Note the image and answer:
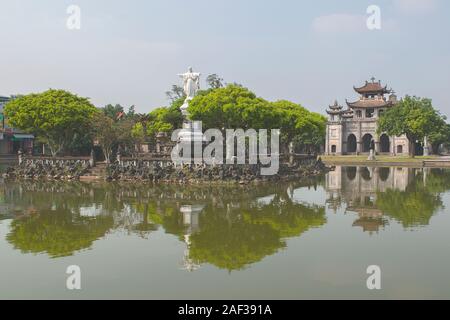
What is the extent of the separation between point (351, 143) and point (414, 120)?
24.1 metres

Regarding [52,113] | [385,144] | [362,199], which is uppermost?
[52,113]

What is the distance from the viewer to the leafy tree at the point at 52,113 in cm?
3997

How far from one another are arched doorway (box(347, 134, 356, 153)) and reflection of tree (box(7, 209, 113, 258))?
71.9 metres

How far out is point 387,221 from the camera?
17.6 meters

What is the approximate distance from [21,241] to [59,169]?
24.0 meters

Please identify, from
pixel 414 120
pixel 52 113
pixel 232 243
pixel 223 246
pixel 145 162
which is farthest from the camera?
pixel 414 120

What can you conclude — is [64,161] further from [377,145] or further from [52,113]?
[377,145]

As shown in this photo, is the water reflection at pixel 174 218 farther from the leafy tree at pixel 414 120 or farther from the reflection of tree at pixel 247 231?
the leafy tree at pixel 414 120

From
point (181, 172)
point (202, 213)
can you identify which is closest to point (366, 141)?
point (181, 172)

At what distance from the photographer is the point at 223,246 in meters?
13.4
